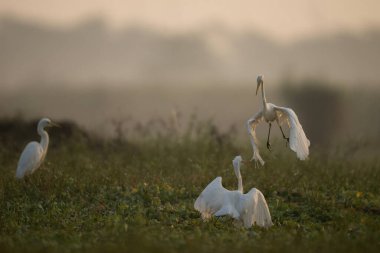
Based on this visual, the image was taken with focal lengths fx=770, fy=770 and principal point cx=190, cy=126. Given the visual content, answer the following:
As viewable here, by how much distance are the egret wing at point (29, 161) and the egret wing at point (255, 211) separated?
4.58m

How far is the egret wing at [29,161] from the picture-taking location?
12.4 meters

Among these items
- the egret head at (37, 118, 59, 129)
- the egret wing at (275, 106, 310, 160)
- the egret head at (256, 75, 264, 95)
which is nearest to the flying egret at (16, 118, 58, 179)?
the egret head at (37, 118, 59, 129)

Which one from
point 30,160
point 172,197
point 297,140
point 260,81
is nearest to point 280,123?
point 260,81

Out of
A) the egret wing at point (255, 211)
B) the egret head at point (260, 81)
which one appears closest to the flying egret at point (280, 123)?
the egret head at point (260, 81)

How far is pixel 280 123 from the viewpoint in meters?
11.0

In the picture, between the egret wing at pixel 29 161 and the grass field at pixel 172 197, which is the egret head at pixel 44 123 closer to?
the grass field at pixel 172 197

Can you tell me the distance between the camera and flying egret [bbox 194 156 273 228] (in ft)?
29.6

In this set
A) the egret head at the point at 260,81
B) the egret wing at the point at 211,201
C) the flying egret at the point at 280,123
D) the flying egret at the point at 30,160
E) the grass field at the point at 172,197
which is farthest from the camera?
the flying egret at the point at 30,160

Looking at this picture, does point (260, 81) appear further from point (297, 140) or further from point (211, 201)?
point (211, 201)

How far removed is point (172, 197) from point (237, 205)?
2059 millimetres

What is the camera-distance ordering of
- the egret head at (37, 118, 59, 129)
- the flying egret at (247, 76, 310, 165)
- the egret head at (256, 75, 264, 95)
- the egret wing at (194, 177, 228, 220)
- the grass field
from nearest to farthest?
1. the grass field
2. the egret wing at (194, 177, 228, 220)
3. the flying egret at (247, 76, 310, 165)
4. the egret head at (256, 75, 264, 95)
5. the egret head at (37, 118, 59, 129)

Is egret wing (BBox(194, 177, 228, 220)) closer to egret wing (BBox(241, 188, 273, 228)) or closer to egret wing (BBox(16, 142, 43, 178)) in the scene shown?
egret wing (BBox(241, 188, 273, 228))

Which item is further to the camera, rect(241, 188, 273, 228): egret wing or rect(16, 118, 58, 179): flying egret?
rect(16, 118, 58, 179): flying egret

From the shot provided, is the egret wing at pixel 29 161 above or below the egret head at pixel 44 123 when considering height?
below
